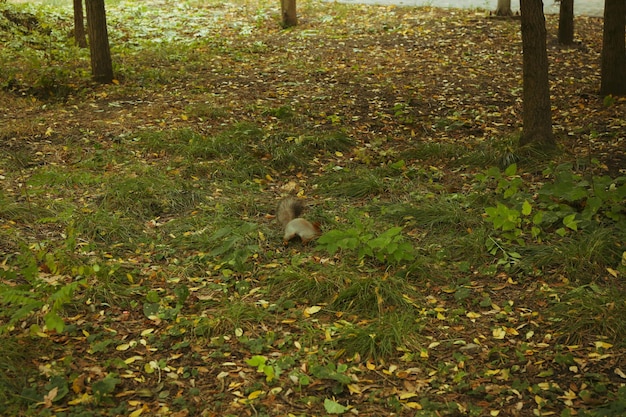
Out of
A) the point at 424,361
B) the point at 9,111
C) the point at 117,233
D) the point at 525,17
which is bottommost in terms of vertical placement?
the point at 424,361

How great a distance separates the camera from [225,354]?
3600 mm

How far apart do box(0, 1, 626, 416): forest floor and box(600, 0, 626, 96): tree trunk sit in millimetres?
363

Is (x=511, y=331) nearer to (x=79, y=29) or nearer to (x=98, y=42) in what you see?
(x=98, y=42)

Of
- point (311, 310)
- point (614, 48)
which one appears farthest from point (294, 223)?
point (614, 48)

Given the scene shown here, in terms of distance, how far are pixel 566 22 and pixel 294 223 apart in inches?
266

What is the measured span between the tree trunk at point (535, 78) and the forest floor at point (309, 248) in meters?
0.26

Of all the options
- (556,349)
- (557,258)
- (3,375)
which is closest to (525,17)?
(557,258)

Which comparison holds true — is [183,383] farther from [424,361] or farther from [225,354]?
[424,361]

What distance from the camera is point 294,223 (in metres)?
4.70

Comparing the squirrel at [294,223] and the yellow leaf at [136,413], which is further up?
the squirrel at [294,223]

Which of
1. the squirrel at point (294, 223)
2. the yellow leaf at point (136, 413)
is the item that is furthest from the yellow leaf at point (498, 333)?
the yellow leaf at point (136, 413)

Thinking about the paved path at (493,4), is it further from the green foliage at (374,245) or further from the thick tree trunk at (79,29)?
the green foliage at (374,245)

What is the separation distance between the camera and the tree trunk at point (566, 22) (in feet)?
31.4

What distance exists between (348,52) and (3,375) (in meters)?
7.75
